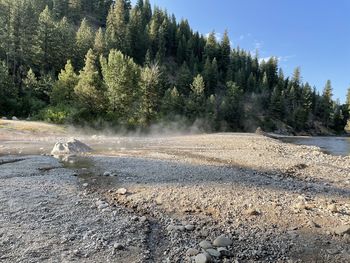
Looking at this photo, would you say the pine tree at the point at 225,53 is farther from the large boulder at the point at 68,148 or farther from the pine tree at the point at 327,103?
the large boulder at the point at 68,148

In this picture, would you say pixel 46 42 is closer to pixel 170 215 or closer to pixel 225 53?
pixel 170 215

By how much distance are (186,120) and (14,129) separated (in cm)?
3882

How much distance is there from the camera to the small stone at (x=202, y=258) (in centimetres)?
691

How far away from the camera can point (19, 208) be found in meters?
9.95

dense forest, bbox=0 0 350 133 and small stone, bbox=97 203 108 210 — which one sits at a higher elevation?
dense forest, bbox=0 0 350 133

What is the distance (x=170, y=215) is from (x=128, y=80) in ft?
164

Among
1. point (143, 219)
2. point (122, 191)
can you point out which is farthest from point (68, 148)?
point (143, 219)

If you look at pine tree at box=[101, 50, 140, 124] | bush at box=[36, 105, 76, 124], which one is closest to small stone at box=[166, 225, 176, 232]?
bush at box=[36, 105, 76, 124]

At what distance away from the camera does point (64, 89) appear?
5803 cm

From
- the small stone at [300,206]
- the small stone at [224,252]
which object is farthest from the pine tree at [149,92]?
the small stone at [224,252]

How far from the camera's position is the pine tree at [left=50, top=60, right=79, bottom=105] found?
57.6m

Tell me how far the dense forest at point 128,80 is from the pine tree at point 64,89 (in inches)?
7.3

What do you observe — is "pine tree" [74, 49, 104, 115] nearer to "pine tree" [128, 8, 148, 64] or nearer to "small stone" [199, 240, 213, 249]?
"small stone" [199, 240, 213, 249]

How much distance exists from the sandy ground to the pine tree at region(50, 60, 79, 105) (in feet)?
143
